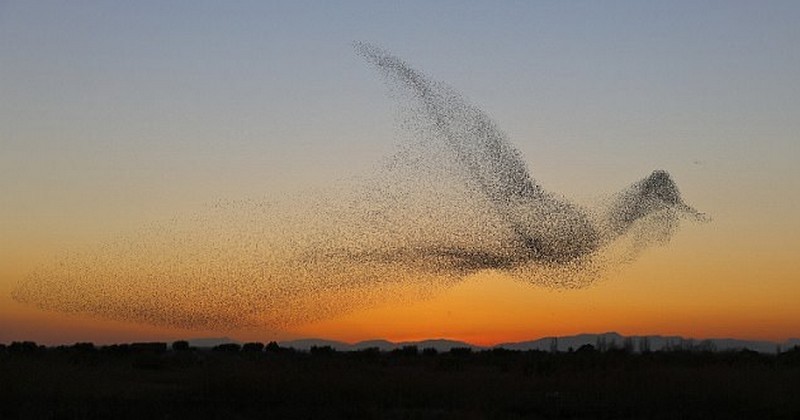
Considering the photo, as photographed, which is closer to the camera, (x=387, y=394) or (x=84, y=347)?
(x=387, y=394)

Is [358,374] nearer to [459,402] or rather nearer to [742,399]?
[459,402]

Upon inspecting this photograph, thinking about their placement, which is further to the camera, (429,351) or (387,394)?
(429,351)

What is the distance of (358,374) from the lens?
114 ft

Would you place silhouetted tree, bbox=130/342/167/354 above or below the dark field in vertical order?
above

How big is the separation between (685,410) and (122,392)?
1530 cm

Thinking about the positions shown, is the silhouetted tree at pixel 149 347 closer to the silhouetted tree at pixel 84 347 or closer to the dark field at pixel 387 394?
the silhouetted tree at pixel 84 347

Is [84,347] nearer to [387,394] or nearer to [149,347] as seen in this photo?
[149,347]

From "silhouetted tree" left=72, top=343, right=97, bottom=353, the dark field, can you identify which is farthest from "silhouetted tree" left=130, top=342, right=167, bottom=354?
the dark field

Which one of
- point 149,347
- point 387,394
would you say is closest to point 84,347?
point 149,347

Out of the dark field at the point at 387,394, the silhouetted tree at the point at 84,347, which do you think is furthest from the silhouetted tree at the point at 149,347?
the dark field at the point at 387,394

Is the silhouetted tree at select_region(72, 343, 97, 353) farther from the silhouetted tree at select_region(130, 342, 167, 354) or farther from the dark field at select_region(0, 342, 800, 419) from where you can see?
the dark field at select_region(0, 342, 800, 419)

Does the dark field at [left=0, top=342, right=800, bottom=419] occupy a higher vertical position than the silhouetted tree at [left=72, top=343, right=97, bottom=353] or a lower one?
lower

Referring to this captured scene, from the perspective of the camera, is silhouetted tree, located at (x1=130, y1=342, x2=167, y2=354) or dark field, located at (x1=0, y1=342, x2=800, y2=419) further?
silhouetted tree, located at (x1=130, y1=342, x2=167, y2=354)

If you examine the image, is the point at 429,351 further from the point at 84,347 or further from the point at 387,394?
the point at 387,394
